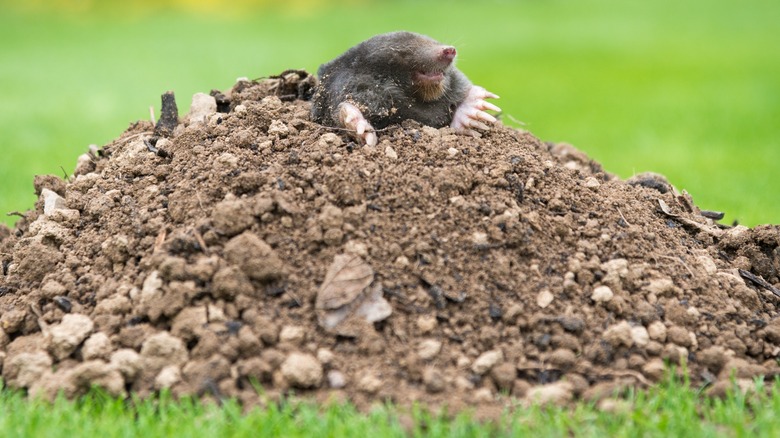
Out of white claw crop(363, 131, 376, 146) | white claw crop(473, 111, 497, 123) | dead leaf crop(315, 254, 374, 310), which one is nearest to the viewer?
dead leaf crop(315, 254, 374, 310)

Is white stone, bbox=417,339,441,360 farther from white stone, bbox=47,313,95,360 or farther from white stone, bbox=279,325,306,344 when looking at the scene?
white stone, bbox=47,313,95,360

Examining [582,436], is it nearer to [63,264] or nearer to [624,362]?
[624,362]

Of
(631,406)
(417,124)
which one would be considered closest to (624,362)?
(631,406)

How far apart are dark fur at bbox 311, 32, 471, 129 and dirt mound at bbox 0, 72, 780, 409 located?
132 mm

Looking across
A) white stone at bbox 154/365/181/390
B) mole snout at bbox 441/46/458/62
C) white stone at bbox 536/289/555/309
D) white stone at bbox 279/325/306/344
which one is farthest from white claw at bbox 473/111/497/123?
white stone at bbox 154/365/181/390

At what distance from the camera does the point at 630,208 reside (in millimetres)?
3850

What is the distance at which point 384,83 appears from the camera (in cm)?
393

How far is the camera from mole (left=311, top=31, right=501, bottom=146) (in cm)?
386

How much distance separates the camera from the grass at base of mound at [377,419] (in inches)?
105

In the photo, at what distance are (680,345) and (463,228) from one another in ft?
3.16

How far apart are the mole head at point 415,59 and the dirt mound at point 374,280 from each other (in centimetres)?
26

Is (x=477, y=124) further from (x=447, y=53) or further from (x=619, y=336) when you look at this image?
(x=619, y=336)

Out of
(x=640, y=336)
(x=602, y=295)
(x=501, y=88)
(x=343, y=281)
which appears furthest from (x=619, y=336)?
(x=501, y=88)

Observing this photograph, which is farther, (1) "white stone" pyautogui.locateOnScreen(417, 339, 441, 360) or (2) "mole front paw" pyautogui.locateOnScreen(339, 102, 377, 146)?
(2) "mole front paw" pyautogui.locateOnScreen(339, 102, 377, 146)
